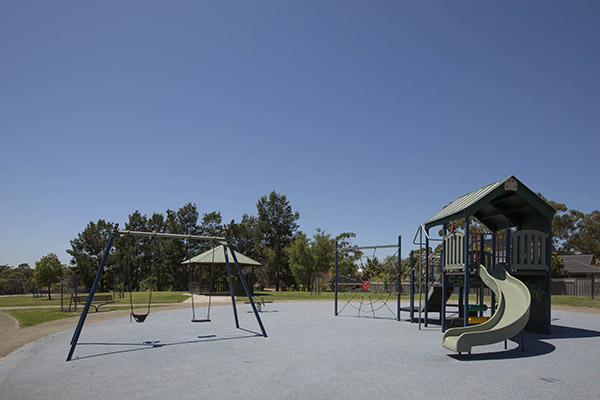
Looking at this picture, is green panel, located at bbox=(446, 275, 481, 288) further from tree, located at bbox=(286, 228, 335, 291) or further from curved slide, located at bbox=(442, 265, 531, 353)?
tree, located at bbox=(286, 228, 335, 291)

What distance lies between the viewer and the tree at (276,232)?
177 feet

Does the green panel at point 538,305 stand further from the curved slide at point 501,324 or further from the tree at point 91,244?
the tree at point 91,244

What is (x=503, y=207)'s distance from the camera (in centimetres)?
1387

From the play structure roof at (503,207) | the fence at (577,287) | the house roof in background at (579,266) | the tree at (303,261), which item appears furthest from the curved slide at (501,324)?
the house roof in background at (579,266)

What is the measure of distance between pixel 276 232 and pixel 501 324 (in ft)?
158

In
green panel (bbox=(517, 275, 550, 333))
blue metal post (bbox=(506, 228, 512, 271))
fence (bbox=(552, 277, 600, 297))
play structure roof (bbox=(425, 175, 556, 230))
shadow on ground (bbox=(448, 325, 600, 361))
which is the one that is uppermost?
play structure roof (bbox=(425, 175, 556, 230))

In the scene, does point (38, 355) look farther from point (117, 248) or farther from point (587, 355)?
point (117, 248)

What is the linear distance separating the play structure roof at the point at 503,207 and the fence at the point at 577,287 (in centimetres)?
1917

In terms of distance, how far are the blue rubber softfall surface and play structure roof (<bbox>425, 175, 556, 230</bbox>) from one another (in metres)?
3.37

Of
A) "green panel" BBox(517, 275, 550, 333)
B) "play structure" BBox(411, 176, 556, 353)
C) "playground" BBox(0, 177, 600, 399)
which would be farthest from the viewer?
"green panel" BBox(517, 275, 550, 333)

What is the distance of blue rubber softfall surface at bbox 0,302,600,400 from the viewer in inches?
228

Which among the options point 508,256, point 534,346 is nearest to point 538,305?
point 508,256

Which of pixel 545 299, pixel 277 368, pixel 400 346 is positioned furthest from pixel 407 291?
pixel 277 368

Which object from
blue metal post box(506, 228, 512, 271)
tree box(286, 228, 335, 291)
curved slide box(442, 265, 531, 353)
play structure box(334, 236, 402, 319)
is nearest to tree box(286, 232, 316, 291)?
tree box(286, 228, 335, 291)
